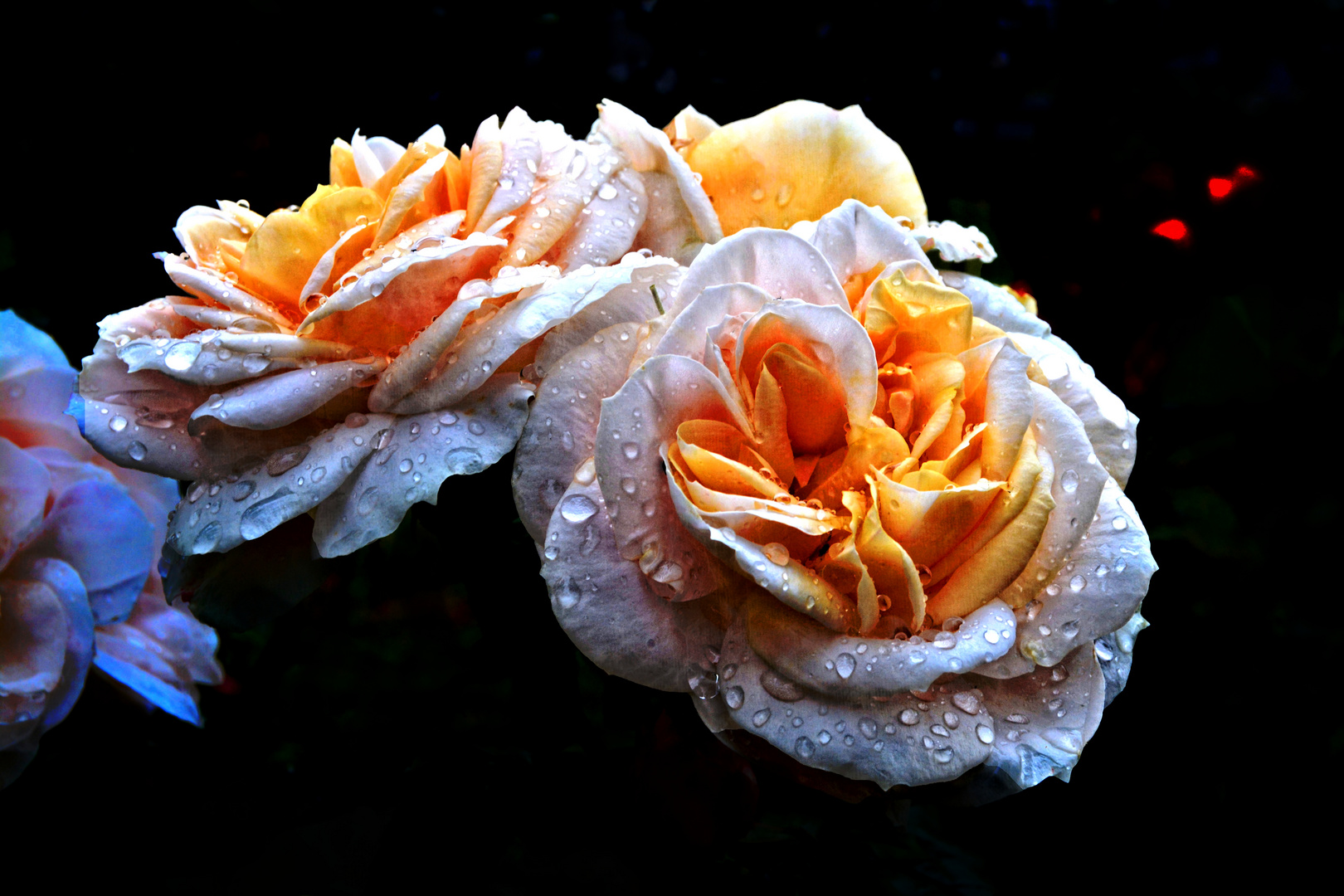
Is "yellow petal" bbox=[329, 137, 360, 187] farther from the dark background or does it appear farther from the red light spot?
the red light spot

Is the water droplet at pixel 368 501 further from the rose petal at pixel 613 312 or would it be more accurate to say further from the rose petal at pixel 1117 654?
the rose petal at pixel 1117 654

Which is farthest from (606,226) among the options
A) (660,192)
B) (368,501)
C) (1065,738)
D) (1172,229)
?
(1172,229)

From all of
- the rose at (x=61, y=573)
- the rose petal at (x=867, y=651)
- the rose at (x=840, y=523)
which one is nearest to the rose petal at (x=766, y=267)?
the rose at (x=840, y=523)

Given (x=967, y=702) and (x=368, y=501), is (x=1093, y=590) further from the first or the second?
(x=368, y=501)

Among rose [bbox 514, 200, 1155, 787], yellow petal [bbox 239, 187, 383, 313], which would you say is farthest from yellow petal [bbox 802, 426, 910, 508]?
yellow petal [bbox 239, 187, 383, 313]

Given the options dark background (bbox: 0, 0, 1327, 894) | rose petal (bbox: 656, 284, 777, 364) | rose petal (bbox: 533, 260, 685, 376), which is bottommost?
dark background (bbox: 0, 0, 1327, 894)

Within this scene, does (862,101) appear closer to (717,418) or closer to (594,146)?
(594,146)
